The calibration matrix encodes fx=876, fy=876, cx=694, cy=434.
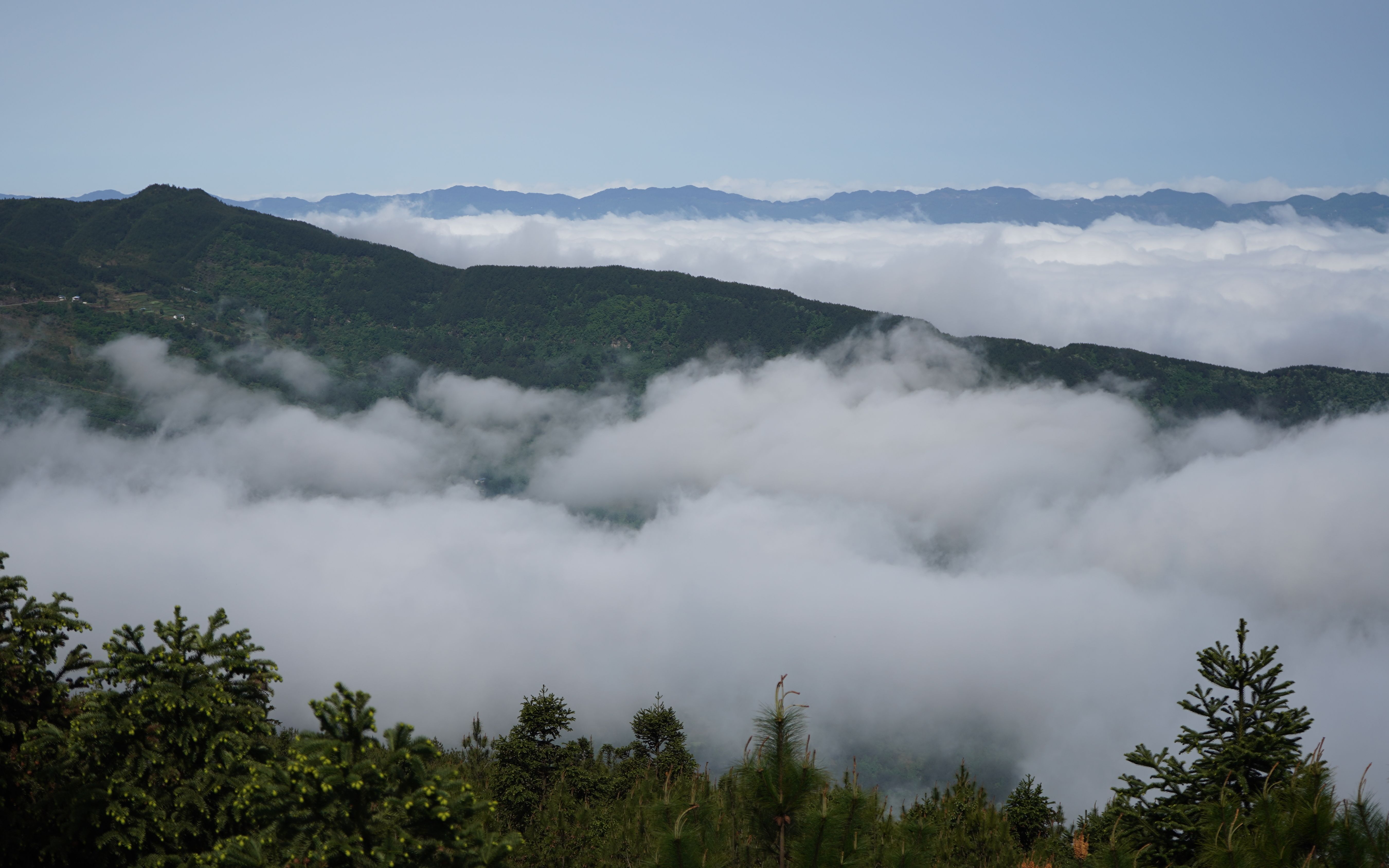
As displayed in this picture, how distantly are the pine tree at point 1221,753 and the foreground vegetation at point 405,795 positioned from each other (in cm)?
5

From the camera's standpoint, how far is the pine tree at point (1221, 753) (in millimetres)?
15852

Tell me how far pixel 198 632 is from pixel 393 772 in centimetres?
692

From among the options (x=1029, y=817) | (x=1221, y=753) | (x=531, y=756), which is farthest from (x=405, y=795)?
(x=1029, y=817)

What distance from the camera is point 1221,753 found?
1675 centimetres

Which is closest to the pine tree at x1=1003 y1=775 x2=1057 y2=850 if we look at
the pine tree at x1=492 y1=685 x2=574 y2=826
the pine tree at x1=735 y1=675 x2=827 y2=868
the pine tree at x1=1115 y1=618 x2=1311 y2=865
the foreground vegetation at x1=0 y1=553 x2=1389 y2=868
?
the foreground vegetation at x1=0 y1=553 x2=1389 y2=868

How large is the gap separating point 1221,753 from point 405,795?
14.8 metres

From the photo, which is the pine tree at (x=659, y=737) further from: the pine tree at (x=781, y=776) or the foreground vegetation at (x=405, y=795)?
the pine tree at (x=781, y=776)

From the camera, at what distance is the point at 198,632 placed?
55.5ft

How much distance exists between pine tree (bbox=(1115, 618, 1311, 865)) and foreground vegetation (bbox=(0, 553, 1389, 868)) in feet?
0.17

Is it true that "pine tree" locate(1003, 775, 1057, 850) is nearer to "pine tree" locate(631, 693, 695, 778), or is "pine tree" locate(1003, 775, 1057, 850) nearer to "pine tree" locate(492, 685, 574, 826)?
"pine tree" locate(631, 693, 695, 778)

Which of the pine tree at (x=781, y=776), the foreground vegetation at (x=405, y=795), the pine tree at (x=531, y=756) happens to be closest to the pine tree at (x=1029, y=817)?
the foreground vegetation at (x=405, y=795)

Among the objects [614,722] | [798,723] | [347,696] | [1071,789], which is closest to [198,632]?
[347,696]

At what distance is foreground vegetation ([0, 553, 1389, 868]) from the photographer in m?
11.7

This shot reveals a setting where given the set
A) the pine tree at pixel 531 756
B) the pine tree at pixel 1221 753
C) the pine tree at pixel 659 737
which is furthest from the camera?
the pine tree at pixel 659 737
